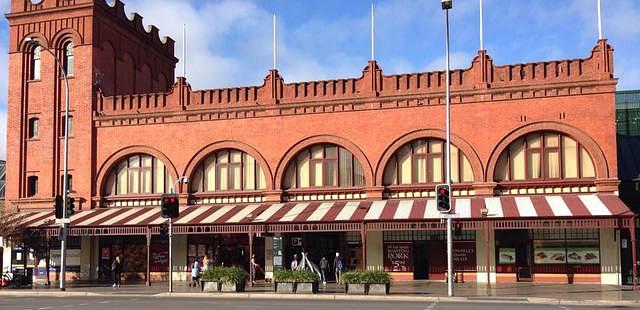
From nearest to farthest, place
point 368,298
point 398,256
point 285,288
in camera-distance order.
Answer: point 368,298 → point 285,288 → point 398,256

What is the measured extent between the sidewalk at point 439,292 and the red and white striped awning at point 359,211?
2.98m

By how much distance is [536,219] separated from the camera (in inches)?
1220

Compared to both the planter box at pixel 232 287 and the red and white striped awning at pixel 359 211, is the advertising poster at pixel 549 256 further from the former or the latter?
the planter box at pixel 232 287

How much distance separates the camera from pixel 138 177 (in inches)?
1618

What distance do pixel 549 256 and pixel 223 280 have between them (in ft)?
49.0

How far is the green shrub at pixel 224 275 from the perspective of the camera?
30206 millimetres

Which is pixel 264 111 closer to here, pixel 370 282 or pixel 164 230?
pixel 164 230

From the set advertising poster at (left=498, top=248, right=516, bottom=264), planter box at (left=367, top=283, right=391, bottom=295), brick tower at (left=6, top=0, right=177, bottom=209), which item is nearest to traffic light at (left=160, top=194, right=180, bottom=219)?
planter box at (left=367, top=283, right=391, bottom=295)

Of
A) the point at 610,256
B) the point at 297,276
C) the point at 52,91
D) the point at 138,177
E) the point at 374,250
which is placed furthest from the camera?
the point at 52,91

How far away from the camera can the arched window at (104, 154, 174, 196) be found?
40656mm

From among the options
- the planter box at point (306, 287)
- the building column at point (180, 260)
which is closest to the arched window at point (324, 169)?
the building column at point (180, 260)

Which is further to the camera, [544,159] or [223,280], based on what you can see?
[544,159]

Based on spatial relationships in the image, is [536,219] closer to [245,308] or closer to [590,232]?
[590,232]

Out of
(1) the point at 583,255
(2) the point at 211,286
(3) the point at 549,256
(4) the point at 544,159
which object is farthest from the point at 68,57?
(1) the point at 583,255
